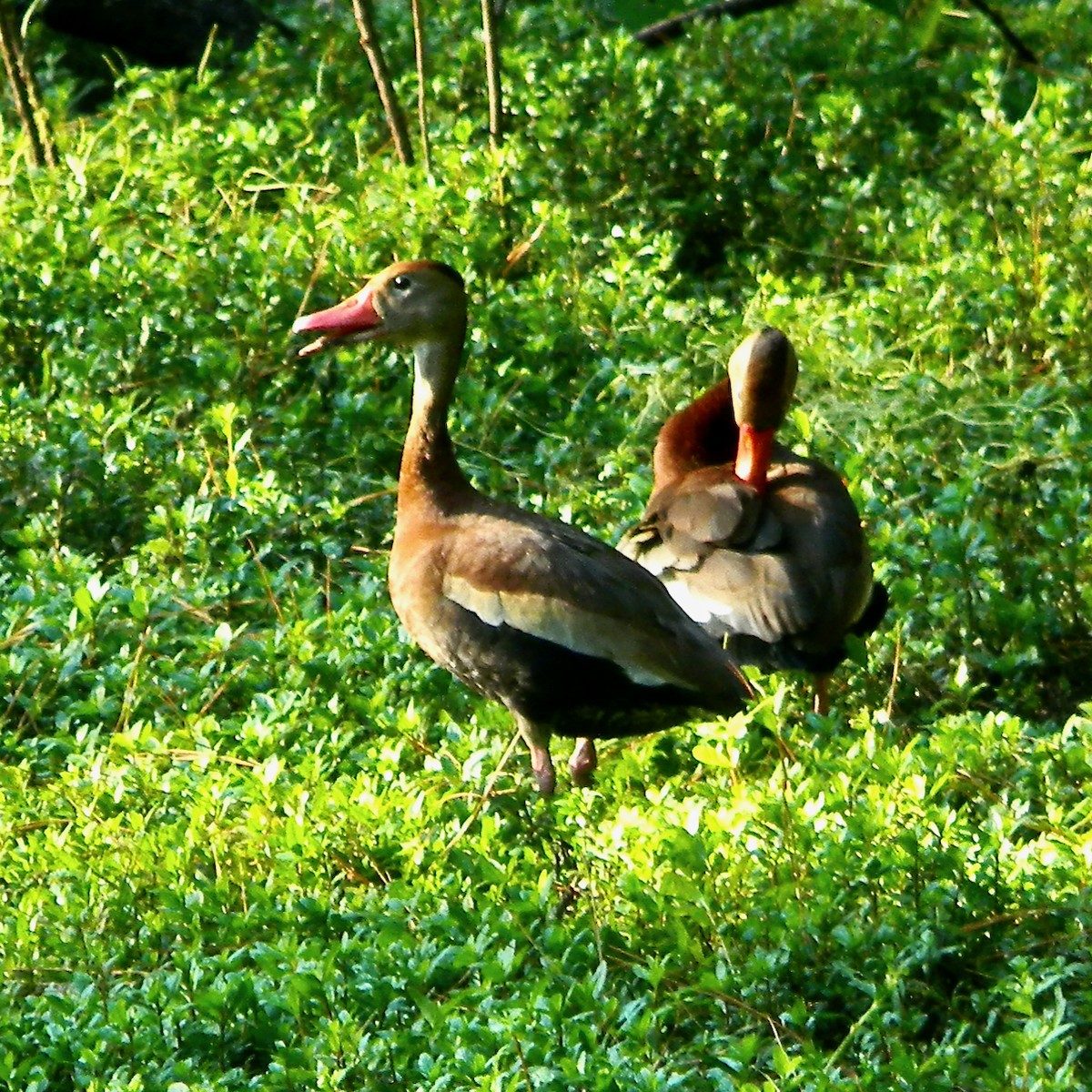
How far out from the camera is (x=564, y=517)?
6.43 meters

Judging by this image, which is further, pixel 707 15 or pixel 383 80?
pixel 707 15

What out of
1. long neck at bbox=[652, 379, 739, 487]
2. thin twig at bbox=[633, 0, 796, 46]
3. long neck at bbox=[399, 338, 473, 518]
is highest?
long neck at bbox=[399, 338, 473, 518]

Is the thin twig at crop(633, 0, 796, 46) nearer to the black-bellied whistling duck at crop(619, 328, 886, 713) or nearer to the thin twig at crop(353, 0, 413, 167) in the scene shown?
the thin twig at crop(353, 0, 413, 167)

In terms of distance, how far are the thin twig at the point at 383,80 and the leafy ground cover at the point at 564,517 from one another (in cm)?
16

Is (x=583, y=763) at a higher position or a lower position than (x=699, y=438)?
lower

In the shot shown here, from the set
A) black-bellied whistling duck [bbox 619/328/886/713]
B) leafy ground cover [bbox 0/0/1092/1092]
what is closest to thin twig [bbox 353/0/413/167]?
leafy ground cover [bbox 0/0/1092/1092]

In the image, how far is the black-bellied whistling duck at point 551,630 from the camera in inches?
203

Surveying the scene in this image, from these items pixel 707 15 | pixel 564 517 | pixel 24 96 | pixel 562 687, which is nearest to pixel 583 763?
pixel 562 687

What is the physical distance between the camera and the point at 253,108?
9.38 meters

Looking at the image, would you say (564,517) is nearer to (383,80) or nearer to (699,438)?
(699,438)

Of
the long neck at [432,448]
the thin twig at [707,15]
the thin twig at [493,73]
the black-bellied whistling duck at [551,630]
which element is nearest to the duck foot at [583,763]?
the black-bellied whistling duck at [551,630]

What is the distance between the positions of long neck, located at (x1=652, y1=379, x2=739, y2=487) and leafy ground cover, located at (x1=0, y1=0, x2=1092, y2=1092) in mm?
223

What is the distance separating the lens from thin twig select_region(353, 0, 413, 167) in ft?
26.2

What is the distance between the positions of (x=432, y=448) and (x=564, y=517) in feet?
2.61
